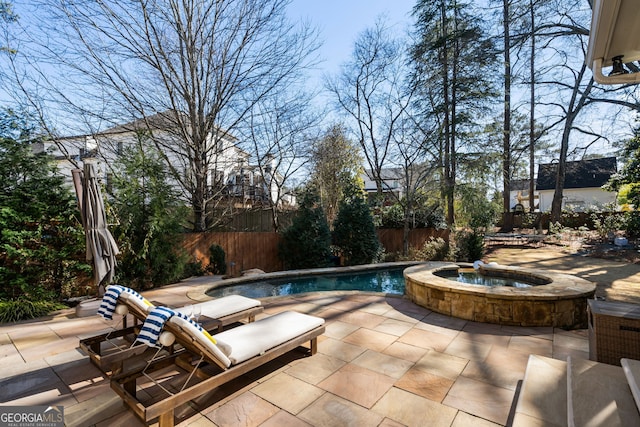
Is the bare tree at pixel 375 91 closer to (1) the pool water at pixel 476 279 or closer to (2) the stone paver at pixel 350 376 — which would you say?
(1) the pool water at pixel 476 279

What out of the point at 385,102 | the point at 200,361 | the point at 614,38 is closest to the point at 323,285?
the point at 200,361

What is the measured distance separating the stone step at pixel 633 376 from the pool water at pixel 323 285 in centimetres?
490

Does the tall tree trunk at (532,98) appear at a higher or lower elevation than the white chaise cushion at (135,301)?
higher

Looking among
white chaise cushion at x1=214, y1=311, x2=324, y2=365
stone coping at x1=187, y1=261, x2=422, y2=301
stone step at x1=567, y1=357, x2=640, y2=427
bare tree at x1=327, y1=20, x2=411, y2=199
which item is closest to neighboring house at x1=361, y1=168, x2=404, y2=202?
bare tree at x1=327, y1=20, x2=411, y2=199

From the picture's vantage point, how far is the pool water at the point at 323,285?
23.2 ft

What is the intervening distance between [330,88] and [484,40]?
21.6 feet

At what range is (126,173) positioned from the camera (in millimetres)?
6945

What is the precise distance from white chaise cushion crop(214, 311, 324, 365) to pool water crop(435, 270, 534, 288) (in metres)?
4.19

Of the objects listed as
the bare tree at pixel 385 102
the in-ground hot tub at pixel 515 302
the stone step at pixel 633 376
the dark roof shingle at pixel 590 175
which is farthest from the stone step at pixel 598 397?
the dark roof shingle at pixel 590 175

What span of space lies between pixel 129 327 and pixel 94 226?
2.04 meters

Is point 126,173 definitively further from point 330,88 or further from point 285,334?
point 330,88

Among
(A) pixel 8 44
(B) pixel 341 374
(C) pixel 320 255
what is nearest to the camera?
(B) pixel 341 374

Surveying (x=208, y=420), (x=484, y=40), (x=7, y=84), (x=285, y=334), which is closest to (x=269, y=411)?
(x=208, y=420)

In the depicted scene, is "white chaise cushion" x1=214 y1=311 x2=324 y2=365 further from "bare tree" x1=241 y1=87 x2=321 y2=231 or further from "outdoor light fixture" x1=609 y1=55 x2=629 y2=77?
"bare tree" x1=241 y1=87 x2=321 y2=231
